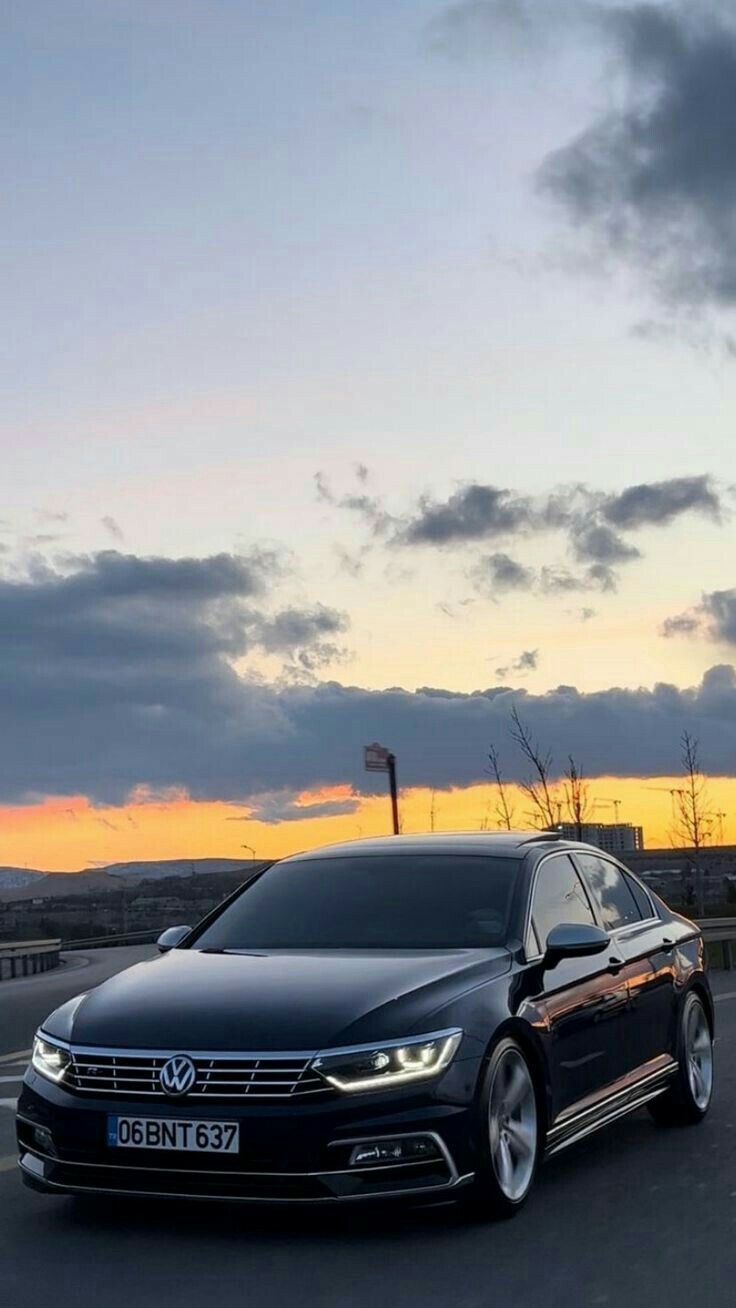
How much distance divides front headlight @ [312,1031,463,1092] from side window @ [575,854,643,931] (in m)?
2.56

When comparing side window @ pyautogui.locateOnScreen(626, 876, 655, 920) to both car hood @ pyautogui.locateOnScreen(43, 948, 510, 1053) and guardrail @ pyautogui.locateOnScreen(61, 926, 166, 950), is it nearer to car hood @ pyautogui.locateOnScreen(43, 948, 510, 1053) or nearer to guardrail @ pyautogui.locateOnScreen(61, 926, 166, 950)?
car hood @ pyautogui.locateOnScreen(43, 948, 510, 1053)

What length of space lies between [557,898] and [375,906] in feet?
3.15

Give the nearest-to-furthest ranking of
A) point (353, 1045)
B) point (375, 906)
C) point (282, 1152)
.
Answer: point (282, 1152)
point (353, 1045)
point (375, 906)

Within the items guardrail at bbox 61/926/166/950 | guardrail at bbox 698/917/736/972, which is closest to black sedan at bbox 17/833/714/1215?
guardrail at bbox 698/917/736/972

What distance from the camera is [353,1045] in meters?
5.92

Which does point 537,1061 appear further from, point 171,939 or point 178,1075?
point 171,939

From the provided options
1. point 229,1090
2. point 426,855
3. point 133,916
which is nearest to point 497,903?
point 426,855

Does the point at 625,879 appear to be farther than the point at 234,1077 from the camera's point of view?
Yes

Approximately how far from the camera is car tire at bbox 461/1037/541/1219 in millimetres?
6195

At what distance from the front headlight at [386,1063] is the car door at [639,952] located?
2257 millimetres

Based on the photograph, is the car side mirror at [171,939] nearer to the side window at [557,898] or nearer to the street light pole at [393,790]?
the side window at [557,898]

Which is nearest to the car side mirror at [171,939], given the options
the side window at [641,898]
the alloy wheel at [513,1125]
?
the alloy wheel at [513,1125]

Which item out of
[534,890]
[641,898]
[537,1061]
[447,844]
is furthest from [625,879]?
[537,1061]

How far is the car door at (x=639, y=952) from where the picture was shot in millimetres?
8281
